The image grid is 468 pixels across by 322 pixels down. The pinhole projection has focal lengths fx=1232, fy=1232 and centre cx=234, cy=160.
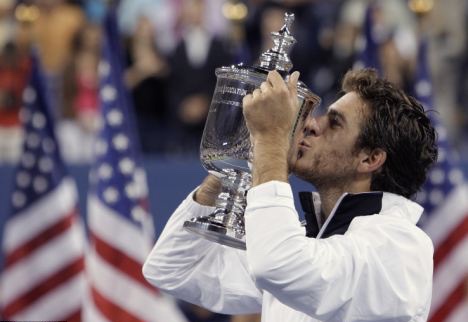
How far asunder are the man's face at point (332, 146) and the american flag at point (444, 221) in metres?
2.86

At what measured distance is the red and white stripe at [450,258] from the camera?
6.50 m

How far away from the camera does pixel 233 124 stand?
140 inches

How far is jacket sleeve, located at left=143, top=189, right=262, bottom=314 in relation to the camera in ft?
13.1

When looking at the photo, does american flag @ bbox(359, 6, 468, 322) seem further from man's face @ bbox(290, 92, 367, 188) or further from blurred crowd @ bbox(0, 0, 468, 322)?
man's face @ bbox(290, 92, 367, 188)

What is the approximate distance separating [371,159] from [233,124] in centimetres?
46

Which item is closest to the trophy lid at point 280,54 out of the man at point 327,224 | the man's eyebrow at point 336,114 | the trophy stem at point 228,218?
the man at point 327,224

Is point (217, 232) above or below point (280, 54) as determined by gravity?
below

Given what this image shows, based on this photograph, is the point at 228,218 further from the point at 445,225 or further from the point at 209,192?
the point at 445,225

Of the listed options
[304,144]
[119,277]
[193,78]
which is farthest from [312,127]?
[193,78]

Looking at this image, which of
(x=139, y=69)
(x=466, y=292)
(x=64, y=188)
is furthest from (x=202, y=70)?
(x=466, y=292)

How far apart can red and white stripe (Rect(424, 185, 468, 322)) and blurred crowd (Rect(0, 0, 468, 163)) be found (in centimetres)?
152

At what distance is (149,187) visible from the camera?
821 cm

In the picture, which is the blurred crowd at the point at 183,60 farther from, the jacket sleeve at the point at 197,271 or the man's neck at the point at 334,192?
the man's neck at the point at 334,192

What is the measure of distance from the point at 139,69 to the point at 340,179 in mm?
5026
